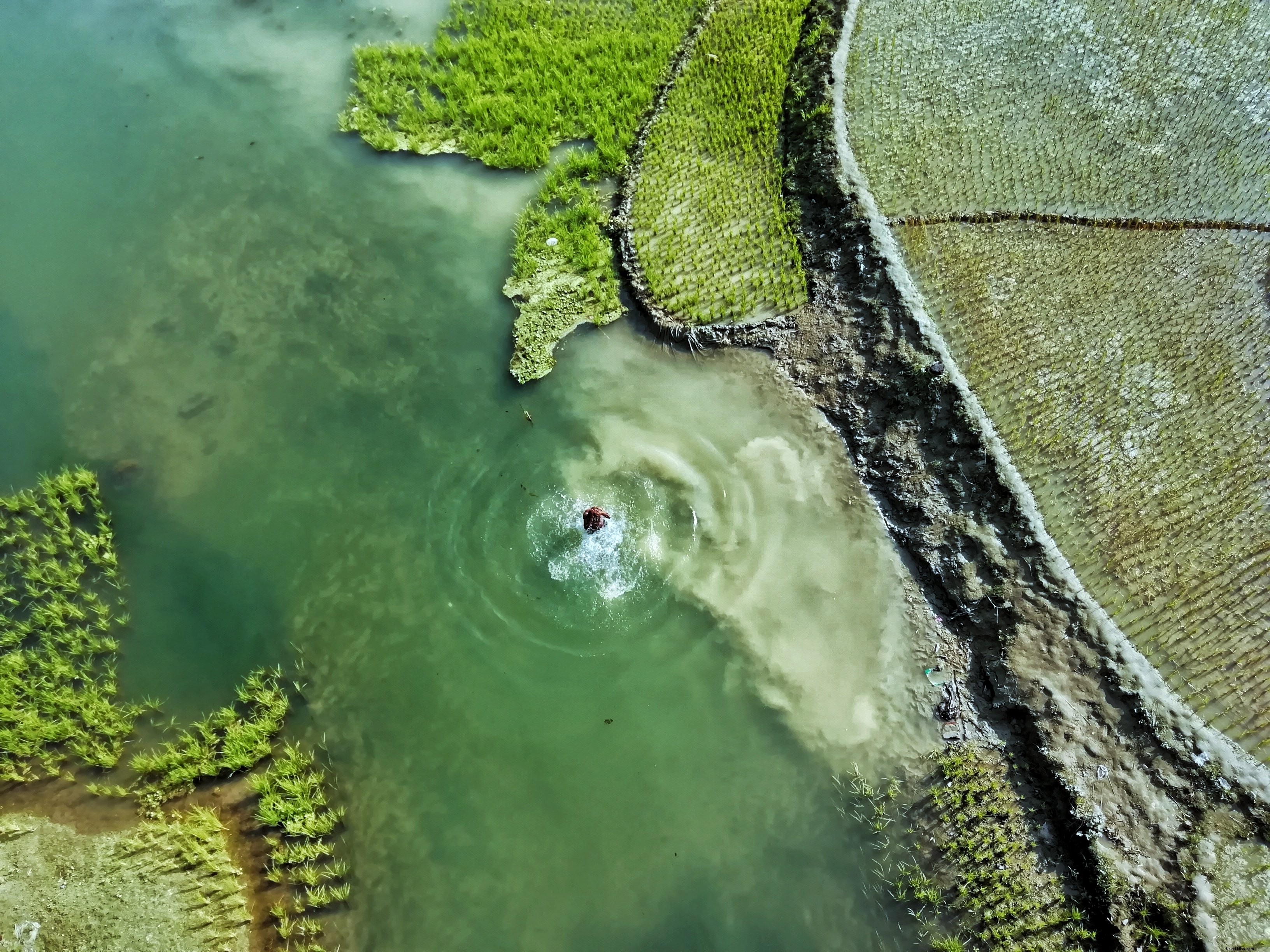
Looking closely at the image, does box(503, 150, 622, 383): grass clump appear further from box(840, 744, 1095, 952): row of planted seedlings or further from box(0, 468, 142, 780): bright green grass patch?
box(840, 744, 1095, 952): row of planted seedlings

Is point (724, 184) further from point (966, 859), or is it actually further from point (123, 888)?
point (123, 888)

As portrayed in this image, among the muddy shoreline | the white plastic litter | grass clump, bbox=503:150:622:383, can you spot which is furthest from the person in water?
the white plastic litter

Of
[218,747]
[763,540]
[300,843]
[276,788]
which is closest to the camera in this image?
[300,843]

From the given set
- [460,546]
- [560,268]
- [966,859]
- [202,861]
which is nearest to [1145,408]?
[966,859]

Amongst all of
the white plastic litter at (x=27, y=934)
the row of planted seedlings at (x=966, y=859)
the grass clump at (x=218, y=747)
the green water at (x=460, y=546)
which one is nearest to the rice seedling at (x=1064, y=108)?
the green water at (x=460, y=546)

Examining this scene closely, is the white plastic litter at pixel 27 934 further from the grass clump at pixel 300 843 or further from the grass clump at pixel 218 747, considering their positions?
the grass clump at pixel 300 843

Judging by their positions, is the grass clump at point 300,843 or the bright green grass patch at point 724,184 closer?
the grass clump at point 300,843

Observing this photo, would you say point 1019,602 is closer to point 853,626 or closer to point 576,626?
point 853,626

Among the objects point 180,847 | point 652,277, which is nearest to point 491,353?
point 652,277
